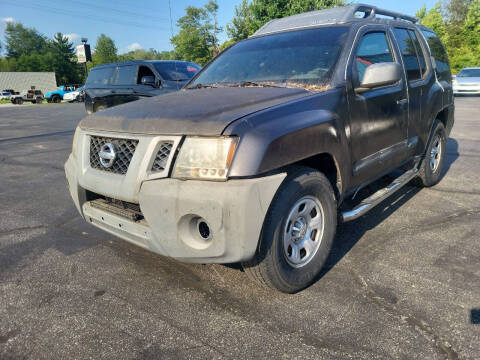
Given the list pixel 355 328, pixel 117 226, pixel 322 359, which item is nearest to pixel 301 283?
pixel 355 328

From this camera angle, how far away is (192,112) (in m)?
2.22

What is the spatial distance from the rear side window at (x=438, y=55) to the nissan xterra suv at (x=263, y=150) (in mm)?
992

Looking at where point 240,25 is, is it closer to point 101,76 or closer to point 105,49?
point 101,76

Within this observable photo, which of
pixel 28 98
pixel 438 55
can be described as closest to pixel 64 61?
pixel 28 98

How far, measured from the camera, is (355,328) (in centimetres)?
205

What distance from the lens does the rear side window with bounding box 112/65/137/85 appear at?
31.6 feet

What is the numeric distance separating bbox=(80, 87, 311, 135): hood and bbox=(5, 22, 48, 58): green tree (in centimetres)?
10634

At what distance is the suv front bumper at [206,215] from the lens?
1900 millimetres

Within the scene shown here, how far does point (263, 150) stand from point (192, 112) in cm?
54

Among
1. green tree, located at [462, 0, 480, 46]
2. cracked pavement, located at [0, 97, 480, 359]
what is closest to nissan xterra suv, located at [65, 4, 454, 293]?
cracked pavement, located at [0, 97, 480, 359]

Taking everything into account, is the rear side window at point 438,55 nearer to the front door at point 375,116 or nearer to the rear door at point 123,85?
the front door at point 375,116

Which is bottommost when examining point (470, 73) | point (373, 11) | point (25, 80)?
point (373, 11)

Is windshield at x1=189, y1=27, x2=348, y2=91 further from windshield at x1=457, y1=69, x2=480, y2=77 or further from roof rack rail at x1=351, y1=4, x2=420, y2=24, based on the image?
windshield at x1=457, y1=69, x2=480, y2=77

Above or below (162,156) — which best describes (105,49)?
above
